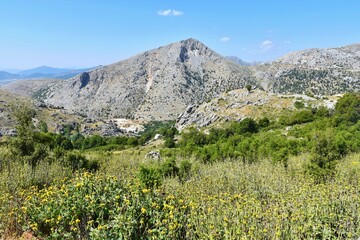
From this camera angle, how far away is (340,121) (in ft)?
168

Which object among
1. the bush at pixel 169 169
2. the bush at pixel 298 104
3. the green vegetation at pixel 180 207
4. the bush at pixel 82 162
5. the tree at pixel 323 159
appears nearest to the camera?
the green vegetation at pixel 180 207

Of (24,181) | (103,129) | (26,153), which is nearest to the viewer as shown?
(24,181)

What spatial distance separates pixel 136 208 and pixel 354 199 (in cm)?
638

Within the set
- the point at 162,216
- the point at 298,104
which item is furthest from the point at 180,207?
the point at 298,104

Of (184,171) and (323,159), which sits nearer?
(323,159)

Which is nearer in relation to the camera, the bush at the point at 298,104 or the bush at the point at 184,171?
the bush at the point at 184,171

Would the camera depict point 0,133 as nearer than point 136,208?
No

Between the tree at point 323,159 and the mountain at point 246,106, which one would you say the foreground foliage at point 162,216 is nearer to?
the tree at point 323,159

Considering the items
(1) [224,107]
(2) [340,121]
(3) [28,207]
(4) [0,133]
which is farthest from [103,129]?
(3) [28,207]

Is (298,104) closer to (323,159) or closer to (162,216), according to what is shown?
(323,159)

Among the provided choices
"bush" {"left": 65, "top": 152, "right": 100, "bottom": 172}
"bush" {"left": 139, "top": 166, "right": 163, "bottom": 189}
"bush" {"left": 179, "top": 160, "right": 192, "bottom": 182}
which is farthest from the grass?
"bush" {"left": 65, "top": 152, "right": 100, "bottom": 172}

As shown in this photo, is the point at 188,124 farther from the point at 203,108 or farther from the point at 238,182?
the point at 238,182

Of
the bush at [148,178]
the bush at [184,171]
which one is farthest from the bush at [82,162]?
the bush at [148,178]

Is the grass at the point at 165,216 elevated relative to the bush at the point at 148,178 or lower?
elevated
